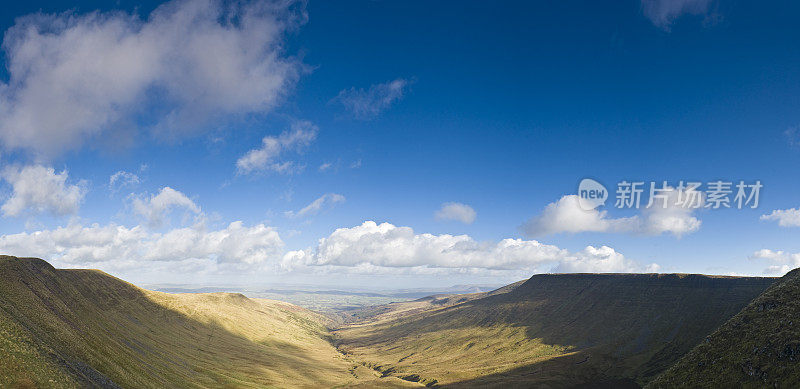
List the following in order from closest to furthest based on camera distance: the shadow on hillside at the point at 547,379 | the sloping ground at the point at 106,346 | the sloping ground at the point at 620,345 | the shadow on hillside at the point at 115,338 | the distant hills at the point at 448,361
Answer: the sloping ground at the point at 106,346 → the distant hills at the point at 448,361 → the shadow on hillside at the point at 115,338 → the shadow on hillside at the point at 547,379 → the sloping ground at the point at 620,345

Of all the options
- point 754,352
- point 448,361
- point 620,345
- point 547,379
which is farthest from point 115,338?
point 620,345

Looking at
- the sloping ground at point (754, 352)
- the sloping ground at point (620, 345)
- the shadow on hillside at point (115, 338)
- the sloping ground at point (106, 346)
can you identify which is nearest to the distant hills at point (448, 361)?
the sloping ground at point (754, 352)

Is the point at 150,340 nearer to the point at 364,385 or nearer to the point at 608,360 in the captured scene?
the point at 364,385

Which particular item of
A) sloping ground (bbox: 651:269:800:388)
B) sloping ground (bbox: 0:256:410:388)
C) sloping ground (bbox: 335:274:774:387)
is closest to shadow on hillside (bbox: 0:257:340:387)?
sloping ground (bbox: 0:256:410:388)

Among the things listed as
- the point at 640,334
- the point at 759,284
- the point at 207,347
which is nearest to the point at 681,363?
the point at 640,334

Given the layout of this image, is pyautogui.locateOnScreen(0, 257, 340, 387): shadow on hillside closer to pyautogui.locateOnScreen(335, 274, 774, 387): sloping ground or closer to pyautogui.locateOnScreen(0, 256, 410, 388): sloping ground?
pyautogui.locateOnScreen(0, 256, 410, 388): sloping ground

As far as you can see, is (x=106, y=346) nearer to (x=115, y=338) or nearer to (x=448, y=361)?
(x=115, y=338)

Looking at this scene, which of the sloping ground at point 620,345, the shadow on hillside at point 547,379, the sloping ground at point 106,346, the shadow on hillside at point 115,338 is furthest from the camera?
the sloping ground at point 620,345

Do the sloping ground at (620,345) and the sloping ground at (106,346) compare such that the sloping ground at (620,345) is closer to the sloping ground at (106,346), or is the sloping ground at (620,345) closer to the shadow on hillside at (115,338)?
the sloping ground at (106,346)
